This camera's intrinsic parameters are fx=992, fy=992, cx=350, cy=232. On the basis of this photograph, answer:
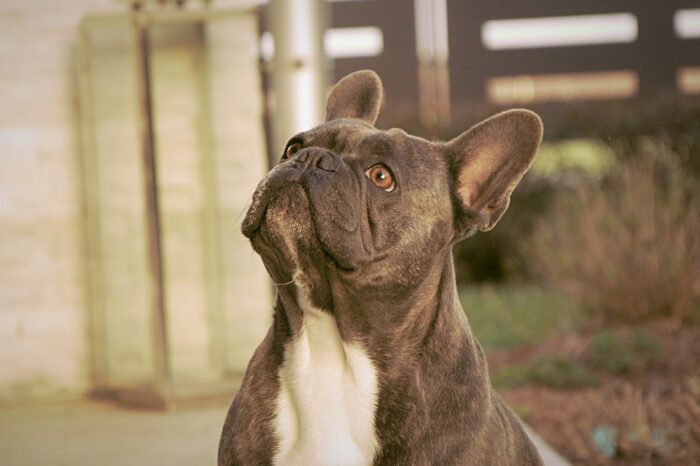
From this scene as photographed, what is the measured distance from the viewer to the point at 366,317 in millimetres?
3127

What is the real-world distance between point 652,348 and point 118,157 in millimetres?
4034

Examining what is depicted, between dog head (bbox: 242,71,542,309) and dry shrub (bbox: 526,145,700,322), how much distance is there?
4.51m

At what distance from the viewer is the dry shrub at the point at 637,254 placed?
748cm

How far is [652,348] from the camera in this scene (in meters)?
6.97

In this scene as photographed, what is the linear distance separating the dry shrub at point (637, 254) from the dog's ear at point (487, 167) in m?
4.49

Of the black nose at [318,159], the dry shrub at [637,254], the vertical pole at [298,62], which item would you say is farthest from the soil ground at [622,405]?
the black nose at [318,159]

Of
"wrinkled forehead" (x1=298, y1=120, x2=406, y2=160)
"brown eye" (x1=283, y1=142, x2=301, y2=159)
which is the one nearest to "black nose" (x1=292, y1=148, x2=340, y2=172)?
"wrinkled forehead" (x1=298, y1=120, x2=406, y2=160)

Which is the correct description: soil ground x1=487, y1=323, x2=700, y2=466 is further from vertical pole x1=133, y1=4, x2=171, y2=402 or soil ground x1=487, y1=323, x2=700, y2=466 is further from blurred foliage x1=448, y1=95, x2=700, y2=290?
blurred foliage x1=448, y1=95, x2=700, y2=290

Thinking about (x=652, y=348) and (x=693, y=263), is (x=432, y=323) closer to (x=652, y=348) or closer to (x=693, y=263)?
(x=652, y=348)

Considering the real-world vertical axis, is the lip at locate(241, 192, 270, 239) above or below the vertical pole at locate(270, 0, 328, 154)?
below

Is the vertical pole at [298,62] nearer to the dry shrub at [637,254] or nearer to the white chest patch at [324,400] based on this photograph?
the dry shrub at [637,254]

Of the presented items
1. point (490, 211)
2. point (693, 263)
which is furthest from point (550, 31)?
point (490, 211)

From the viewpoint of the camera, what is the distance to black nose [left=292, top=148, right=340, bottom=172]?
Answer: 9.64 ft

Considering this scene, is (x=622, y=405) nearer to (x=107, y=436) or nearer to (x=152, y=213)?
(x=107, y=436)
